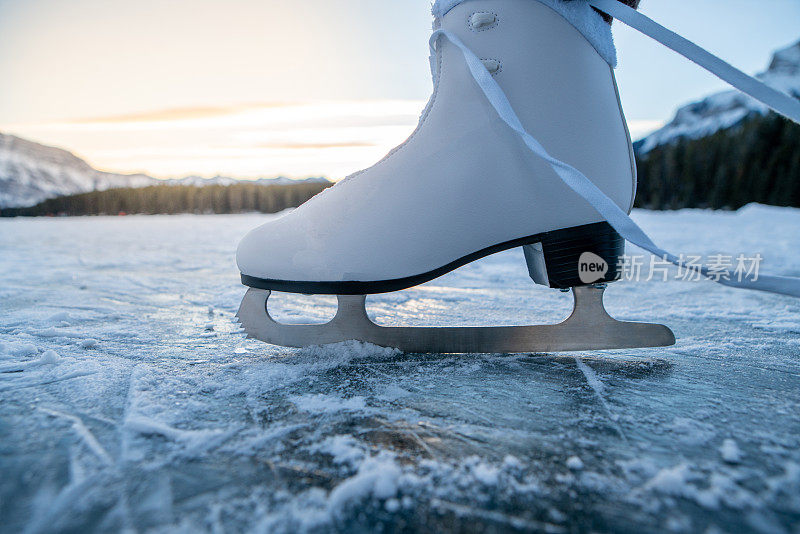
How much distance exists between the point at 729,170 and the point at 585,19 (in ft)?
54.8

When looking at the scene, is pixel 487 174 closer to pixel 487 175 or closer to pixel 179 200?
pixel 487 175

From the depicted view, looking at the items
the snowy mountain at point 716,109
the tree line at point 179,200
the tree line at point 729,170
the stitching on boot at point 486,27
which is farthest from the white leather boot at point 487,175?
the snowy mountain at point 716,109

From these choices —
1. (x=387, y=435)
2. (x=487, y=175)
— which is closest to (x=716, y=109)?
(x=487, y=175)

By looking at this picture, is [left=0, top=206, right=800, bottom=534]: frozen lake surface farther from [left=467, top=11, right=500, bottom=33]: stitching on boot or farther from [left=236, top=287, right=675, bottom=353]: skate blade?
[left=467, top=11, right=500, bottom=33]: stitching on boot

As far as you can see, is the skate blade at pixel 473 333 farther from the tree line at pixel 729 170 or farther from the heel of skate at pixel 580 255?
the tree line at pixel 729 170

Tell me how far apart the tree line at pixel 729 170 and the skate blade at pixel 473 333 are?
14.8 m

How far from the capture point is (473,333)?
0.82 meters

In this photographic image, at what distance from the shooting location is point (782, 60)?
58.9m

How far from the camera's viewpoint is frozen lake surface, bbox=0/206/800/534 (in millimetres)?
380

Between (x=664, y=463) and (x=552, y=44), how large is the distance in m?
0.59

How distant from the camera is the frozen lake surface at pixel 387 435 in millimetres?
380

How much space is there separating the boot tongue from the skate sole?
278 mm

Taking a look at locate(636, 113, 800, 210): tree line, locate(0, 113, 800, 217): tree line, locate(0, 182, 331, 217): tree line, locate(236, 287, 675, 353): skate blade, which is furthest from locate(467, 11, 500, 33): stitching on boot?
locate(0, 182, 331, 217): tree line

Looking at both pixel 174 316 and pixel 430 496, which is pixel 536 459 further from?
pixel 174 316
